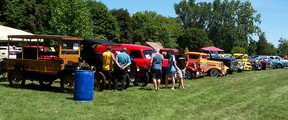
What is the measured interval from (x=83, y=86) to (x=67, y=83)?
8.12 feet

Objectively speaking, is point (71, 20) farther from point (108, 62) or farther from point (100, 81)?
point (100, 81)

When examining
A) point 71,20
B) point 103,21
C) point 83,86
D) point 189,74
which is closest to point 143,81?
point 83,86

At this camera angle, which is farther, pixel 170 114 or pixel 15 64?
pixel 15 64

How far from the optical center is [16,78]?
Answer: 15.2 meters

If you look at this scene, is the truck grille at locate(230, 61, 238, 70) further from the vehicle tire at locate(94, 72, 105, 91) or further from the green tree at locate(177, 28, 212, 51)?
the green tree at locate(177, 28, 212, 51)

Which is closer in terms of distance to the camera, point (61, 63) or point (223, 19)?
point (61, 63)

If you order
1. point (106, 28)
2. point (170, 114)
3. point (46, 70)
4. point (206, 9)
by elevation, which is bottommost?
point (170, 114)

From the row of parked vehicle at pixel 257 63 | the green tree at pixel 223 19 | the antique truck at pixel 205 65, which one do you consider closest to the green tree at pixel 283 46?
the green tree at pixel 223 19

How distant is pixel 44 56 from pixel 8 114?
619cm

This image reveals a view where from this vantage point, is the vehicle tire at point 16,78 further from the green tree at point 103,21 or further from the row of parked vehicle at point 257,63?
the green tree at point 103,21

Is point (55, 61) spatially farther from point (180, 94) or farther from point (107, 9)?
point (107, 9)

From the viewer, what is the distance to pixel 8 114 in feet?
30.3

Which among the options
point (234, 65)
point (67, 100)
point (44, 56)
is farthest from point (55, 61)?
point (234, 65)

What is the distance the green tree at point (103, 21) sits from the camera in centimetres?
7125
